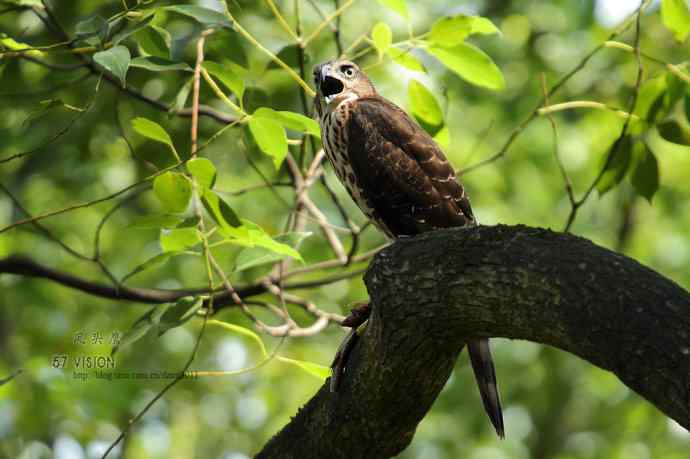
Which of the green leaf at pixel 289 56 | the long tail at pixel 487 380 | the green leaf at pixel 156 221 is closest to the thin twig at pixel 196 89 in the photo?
the green leaf at pixel 156 221

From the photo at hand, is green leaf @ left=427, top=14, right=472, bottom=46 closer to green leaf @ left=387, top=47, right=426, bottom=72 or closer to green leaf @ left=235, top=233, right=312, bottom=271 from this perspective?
green leaf @ left=387, top=47, right=426, bottom=72

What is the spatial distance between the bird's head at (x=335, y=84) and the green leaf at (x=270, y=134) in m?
1.20

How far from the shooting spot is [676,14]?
331cm

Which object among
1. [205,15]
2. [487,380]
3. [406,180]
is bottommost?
[487,380]

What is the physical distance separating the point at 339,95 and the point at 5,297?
13.3 ft

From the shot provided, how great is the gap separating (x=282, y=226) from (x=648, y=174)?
3.67m

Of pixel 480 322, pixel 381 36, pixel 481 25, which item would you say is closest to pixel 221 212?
pixel 480 322

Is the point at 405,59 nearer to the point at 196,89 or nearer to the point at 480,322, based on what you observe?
the point at 196,89

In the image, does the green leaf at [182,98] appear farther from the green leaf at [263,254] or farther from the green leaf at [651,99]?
the green leaf at [651,99]

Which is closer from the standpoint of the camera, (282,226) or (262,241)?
(262,241)

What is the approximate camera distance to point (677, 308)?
1.99m

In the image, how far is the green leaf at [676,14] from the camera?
3.30 meters

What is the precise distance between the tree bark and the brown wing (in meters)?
0.91

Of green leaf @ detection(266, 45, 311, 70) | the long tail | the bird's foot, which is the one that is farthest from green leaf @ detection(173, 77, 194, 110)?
the long tail
